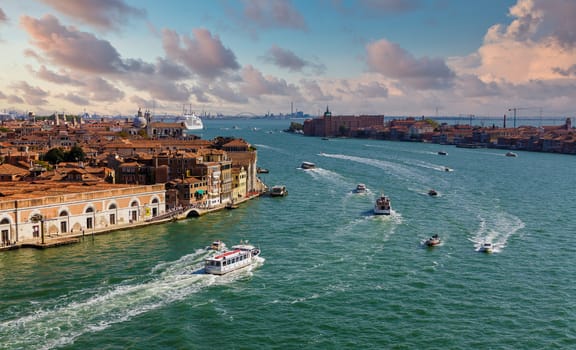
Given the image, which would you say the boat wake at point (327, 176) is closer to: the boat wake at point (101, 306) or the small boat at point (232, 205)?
the small boat at point (232, 205)

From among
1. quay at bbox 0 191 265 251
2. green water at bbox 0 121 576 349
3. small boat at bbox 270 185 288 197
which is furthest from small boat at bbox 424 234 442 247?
small boat at bbox 270 185 288 197

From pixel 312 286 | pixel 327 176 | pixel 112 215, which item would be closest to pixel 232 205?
pixel 112 215

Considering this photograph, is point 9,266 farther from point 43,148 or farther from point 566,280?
point 43,148

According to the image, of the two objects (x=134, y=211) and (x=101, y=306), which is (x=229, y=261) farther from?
(x=134, y=211)

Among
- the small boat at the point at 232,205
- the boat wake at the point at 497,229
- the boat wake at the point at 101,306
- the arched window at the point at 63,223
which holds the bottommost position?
the boat wake at the point at 101,306

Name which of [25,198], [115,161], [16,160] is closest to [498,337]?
[25,198]

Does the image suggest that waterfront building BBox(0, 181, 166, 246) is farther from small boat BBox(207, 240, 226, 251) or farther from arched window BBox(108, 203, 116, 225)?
small boat BBox(207, 240, 226, 251)

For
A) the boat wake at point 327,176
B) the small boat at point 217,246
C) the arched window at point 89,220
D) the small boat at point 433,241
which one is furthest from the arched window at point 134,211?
the boat wake at point 327,176
